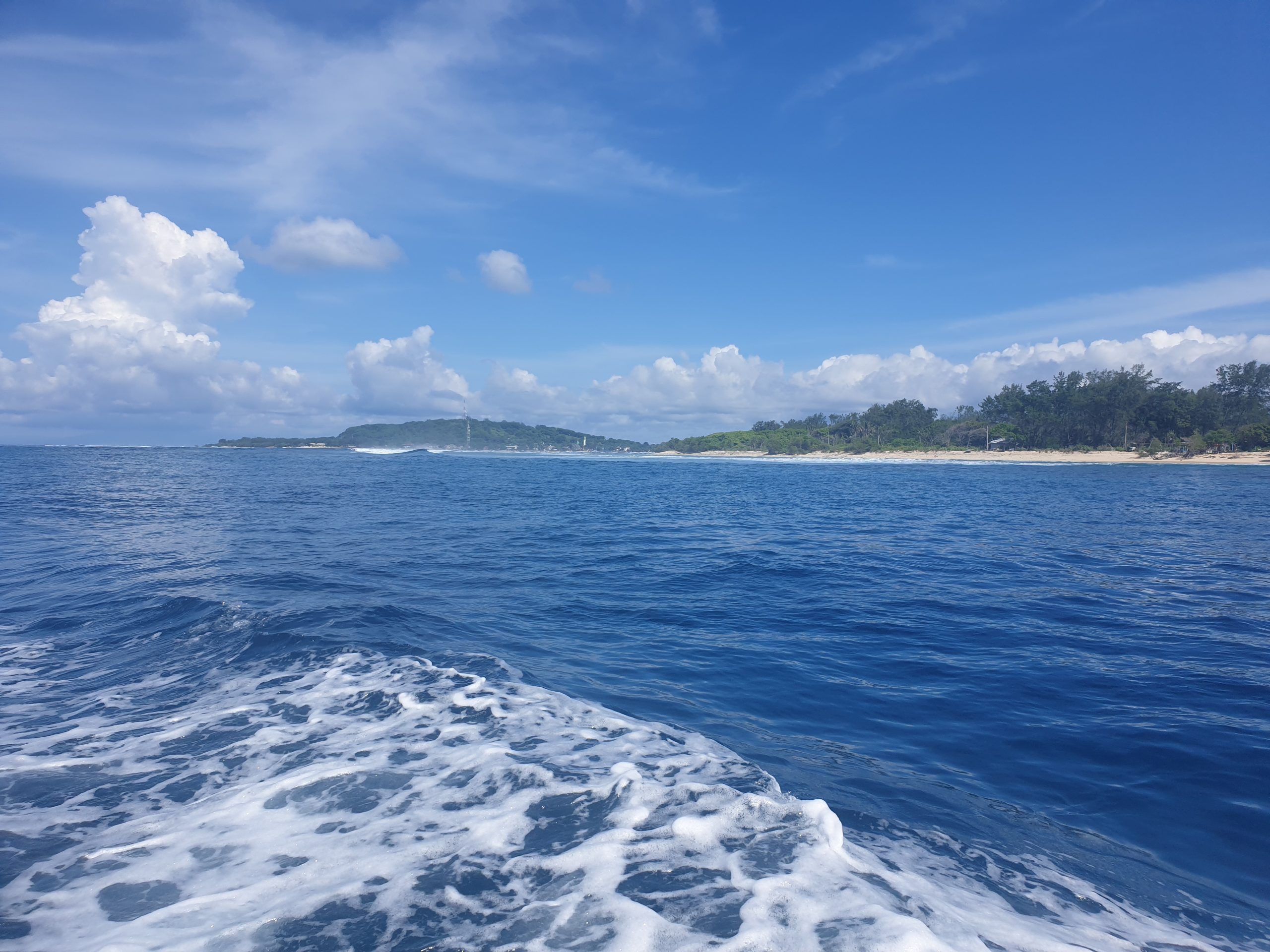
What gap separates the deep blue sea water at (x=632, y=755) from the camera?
4742 mm

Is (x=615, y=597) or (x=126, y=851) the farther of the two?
(x=615, y=597)

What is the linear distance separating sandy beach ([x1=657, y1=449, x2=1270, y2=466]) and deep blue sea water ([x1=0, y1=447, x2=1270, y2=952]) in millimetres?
104001

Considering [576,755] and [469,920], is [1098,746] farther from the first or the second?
[469,920]

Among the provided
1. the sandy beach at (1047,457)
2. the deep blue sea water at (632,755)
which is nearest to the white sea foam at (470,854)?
the deep blue sea water at (632,755)

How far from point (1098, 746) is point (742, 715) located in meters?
4.25

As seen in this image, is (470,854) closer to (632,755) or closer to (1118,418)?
(632,755)

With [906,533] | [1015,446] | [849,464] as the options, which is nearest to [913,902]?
[906,533]

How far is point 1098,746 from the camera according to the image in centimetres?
762

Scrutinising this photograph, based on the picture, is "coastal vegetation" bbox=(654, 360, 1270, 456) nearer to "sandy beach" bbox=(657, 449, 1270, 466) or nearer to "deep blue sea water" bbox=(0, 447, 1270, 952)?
"sandy beach" bbox=(657, 449, 1270, 466)

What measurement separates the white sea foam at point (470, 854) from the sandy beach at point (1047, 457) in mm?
117053

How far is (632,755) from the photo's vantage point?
7.28 meters

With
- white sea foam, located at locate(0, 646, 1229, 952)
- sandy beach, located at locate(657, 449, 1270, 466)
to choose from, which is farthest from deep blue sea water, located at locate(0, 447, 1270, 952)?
sandy beach, located at locate(657, 449, 1270, 466)

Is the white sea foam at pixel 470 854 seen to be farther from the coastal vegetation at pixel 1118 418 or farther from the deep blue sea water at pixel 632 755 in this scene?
the coastal vegetation at pixel 1118 418

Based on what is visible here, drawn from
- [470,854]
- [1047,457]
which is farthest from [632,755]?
[1047,457]
